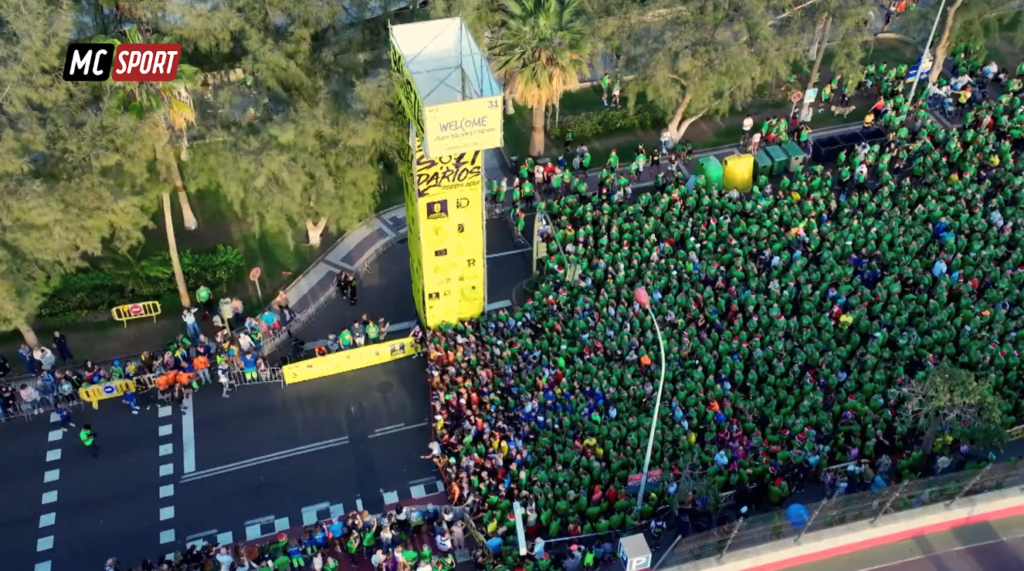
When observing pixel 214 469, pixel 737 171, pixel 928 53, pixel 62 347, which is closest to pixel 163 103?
pixel 62 347

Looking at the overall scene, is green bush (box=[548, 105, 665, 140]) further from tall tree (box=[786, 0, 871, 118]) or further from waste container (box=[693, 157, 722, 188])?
tall tree (box=[786, 0, 871, 118])

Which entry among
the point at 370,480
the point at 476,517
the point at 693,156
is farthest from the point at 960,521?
the point at 693,156

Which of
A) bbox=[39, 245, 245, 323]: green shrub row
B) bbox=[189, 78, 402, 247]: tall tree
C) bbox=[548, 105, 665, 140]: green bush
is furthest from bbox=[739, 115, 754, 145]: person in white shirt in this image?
bbox=[39, 245, 245, 323]: green shrub row

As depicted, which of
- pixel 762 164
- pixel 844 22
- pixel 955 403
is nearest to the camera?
pixel 955 403

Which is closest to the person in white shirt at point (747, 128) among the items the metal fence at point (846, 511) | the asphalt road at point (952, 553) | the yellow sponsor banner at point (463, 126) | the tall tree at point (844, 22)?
the tall tree at point (844, 22)

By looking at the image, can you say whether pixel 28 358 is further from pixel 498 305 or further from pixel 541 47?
pixel 541 47

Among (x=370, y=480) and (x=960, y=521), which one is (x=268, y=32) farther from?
(x=960, y=521)

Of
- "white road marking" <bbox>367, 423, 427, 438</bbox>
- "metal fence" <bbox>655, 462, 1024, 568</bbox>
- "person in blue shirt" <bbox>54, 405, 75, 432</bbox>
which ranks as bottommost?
"metal fence" <bbox>655, 462, 1024, 568</bbox>
